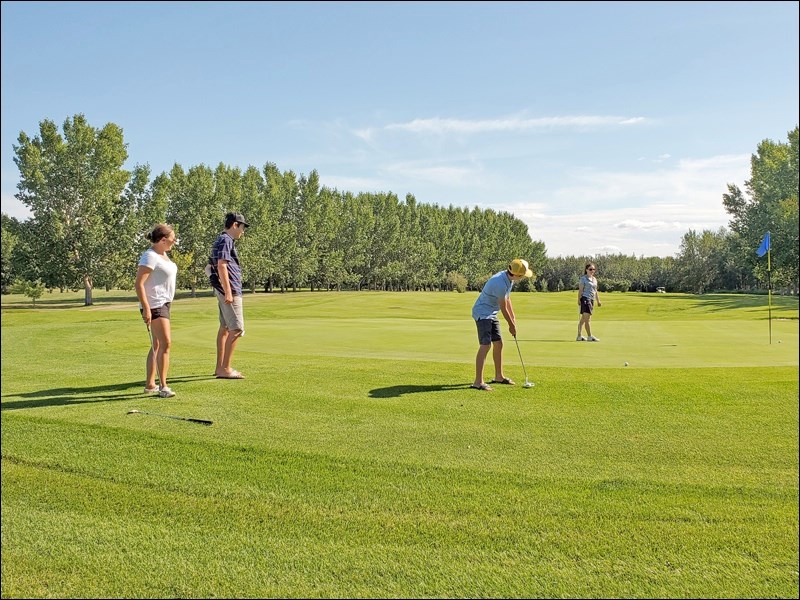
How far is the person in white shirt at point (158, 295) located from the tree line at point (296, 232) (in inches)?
250

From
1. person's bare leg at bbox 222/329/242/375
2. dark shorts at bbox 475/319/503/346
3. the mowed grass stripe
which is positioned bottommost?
the mowed grass stripe

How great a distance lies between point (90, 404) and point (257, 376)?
218 centimetres

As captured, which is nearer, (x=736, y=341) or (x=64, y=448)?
(x=64, y=448)

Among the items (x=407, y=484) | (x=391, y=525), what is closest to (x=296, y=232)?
(x=407, y=484)

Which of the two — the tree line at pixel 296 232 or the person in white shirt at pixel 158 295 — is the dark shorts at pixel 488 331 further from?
the person in white shirt at pixel 158 295

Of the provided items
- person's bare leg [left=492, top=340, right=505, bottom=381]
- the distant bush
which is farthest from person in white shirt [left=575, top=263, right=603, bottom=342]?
the distant bush

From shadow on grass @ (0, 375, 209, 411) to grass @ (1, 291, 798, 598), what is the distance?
6 cm

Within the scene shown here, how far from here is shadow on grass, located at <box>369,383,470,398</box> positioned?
725cm

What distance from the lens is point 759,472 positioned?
176 inches

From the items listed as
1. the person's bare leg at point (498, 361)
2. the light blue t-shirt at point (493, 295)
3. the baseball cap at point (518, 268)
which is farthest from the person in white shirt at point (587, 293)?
the person's bare leg at point (498, 361)

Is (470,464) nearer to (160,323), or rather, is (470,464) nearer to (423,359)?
(160,323)

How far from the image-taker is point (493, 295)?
8617mm

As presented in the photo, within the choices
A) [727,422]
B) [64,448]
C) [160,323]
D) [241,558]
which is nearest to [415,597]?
[241,558]

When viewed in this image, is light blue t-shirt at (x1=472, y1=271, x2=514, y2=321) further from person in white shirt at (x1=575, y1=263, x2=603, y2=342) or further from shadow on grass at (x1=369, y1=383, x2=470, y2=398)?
person in white shirt at (x1=575, y1=263, x2=603, y2=342)
